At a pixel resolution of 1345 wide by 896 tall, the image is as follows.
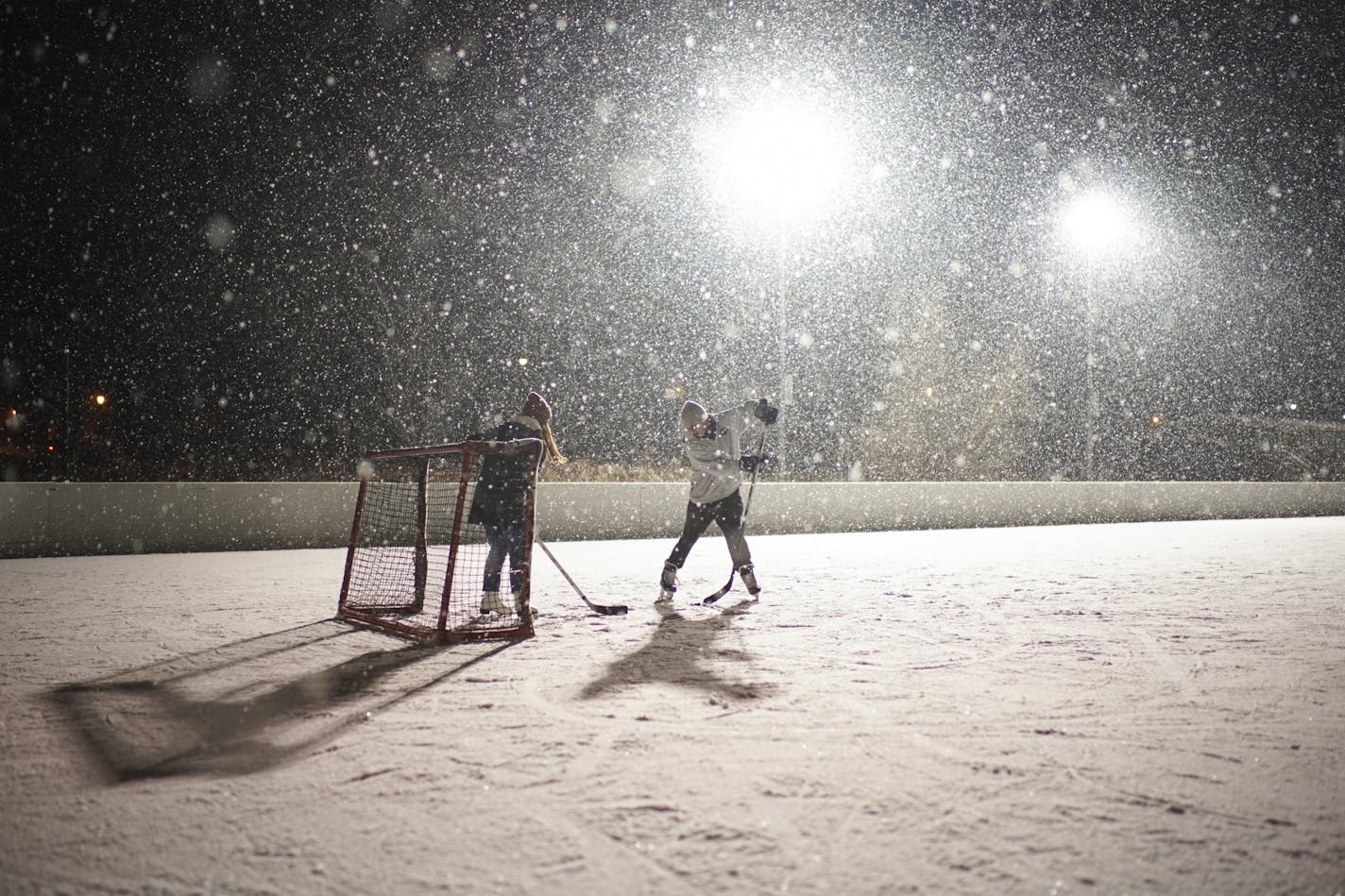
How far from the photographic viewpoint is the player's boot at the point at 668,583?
884 centimetres

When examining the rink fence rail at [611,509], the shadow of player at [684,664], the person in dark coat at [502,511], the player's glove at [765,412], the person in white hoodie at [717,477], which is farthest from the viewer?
the rink fence rail at [611,509]

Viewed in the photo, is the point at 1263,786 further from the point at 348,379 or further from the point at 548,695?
the point at 348,379

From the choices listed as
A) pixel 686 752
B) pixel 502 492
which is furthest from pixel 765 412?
pixel 686 752

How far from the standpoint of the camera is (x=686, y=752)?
3930 millimetres

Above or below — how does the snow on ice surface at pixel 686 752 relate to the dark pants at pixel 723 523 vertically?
below

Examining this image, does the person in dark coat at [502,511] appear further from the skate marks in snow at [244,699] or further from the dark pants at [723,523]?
the dark pants at [723,523]

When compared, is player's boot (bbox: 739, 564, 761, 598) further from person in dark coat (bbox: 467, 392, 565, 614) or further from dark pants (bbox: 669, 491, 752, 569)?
person in dark coat (bbox: 467, 392, 565, 614)

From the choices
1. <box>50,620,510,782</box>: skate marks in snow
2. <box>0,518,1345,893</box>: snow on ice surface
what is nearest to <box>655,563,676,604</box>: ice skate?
<box>0,518,1345,893</box>: snow on ice surface

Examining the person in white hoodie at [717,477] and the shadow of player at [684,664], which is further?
the person in white hoodie at [717,477]

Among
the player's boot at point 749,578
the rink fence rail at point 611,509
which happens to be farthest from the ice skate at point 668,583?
the rink fence rail at point 611,509

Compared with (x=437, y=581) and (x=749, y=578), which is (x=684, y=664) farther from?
(x=437, y=581)

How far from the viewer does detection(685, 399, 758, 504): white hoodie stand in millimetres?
8828

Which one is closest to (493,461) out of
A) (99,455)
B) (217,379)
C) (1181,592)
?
(1181,592)

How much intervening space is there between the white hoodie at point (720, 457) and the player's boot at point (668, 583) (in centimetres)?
70
